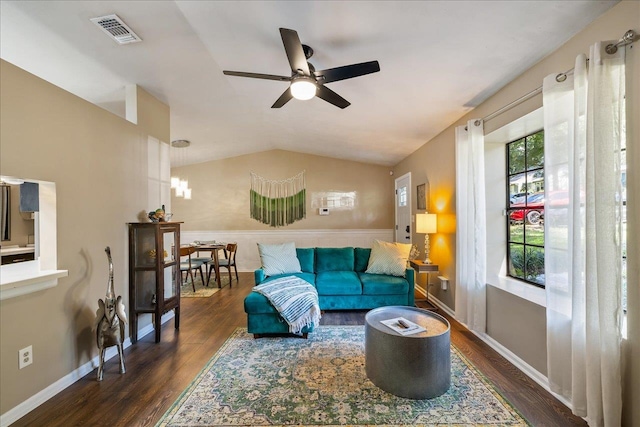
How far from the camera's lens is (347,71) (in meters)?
2.02

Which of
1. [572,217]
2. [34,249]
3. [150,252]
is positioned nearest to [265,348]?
[150,252]

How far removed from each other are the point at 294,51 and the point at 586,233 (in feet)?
6.94

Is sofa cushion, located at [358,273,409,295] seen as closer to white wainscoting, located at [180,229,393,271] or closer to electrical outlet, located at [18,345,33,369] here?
white wainscoting, located at [180,229,393,271]

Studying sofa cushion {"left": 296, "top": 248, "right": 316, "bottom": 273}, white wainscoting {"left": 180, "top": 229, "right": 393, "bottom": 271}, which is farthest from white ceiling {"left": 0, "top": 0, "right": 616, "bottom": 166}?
white wainscoting {"left": 180, "top": 229, "right": 393, "bottom": 271}

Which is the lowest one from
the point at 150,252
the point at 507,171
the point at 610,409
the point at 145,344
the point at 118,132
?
the point at 145,344

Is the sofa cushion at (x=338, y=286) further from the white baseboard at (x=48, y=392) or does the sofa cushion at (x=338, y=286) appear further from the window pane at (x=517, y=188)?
the white baseboard at (x=48, y=392)

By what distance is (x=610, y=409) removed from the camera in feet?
4.94

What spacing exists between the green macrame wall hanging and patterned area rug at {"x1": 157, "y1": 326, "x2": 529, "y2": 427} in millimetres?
4028

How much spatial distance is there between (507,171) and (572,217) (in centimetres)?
136

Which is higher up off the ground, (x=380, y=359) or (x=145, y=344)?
(x=380, y=359)

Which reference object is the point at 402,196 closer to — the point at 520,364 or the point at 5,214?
the point at 520,364

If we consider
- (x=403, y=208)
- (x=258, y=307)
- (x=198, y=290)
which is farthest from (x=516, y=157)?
(x=198, y=290)

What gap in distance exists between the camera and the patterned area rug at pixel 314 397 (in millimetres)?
1748

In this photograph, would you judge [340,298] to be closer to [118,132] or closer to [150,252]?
[150,252]
